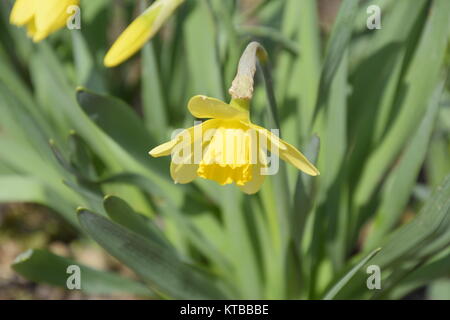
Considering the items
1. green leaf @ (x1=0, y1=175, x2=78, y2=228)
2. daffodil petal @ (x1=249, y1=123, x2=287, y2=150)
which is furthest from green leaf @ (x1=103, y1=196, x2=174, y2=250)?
daffodil petal @ (x1=249, y1=123, x2=287, y2=150)

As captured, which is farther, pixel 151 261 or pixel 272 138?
pixel 151 261

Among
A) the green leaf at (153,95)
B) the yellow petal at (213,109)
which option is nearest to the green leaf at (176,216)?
the green leaf at (153,95)

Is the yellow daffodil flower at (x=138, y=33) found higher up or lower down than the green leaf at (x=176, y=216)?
higher up

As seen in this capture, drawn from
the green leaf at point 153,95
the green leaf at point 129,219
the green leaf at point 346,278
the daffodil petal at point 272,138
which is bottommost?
the green leaf at point 346,278

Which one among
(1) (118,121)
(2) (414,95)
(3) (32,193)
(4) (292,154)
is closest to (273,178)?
(4) (292,154)

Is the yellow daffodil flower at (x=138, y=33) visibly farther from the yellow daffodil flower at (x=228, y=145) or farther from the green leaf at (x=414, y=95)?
the green leaf at (x=414, y=95)

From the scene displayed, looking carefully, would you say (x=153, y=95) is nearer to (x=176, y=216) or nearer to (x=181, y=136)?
(x=176, y=216)
